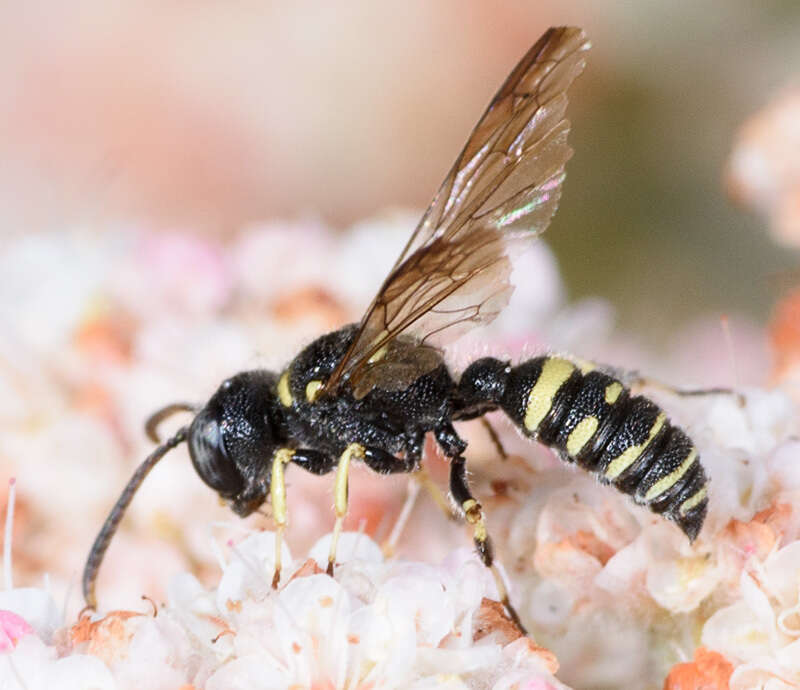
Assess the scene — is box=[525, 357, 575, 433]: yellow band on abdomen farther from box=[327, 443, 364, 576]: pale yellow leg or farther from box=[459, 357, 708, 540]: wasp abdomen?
box=[327, 443, 364, 576]: pale yellow leg

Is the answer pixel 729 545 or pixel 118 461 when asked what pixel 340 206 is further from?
pixel 729 545

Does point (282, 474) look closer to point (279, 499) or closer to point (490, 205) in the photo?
point (279, 499)

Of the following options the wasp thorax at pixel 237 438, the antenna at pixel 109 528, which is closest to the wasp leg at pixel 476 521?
the wasp thorax at pixel 237 438

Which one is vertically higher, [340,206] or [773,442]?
[340,206]

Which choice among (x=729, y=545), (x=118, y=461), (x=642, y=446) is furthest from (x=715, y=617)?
(x=118, y=461)

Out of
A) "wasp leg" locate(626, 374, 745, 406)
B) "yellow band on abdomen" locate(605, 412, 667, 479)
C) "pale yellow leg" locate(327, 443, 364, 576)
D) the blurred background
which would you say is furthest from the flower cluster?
the blurred background

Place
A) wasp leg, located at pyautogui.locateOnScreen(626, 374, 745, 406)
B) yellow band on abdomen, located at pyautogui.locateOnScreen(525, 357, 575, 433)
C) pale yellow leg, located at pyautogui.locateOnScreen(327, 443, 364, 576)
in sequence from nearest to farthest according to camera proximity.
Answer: pale yellow leg, located at pyautogui.locateOnScreen(327, 443, 364, 576), yellow band on abdomen, located at pyautogui.locateOnScreen(525, 357, 575, 433), wasp leg, located at pyautogui.locateOnScreen(626, 374, 745, 406)
